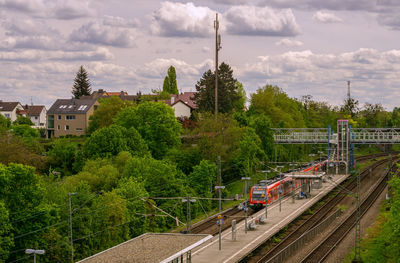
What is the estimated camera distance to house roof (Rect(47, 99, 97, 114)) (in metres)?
117

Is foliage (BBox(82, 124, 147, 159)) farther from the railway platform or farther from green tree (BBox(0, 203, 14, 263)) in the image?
green tree (BBox(0, 203, 14, 263))

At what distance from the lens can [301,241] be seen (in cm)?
4234

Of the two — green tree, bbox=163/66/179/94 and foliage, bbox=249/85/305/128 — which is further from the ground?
green tree, bbox=163/66/179/94

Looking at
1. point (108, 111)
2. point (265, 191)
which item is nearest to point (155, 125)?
point (108, 111)

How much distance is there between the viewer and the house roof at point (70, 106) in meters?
117

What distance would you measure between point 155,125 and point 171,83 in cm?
8249

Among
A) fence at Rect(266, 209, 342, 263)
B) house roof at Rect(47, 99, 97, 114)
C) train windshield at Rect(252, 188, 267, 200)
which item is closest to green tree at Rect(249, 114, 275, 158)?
train windshield at Rect(252, 188, 267, 200)

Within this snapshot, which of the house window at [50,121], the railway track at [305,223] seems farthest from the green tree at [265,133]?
the house window at [50,121]

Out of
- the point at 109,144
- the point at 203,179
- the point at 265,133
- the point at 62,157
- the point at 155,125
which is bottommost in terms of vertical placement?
the point at 203,179

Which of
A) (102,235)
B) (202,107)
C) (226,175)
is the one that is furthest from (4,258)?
(202,107)

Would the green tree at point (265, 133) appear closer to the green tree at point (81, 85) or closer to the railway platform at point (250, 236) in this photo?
the railway platform at point (250, 236)

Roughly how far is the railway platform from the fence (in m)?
2.56

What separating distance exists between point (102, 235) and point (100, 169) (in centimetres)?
Answer: 1259

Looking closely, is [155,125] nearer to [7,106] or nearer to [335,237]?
[335,237]
